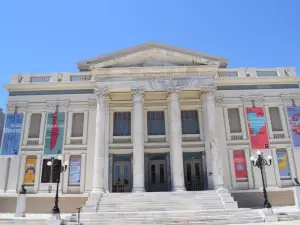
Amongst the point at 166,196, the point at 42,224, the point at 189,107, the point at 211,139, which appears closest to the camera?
the point at 42,224

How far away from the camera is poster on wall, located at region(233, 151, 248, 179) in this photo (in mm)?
21984

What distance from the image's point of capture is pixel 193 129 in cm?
2356

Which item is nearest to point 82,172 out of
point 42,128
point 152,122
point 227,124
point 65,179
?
point 65,179

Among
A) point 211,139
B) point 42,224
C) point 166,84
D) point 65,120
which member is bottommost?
point 42,224

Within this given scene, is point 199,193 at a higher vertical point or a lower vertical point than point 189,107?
lower

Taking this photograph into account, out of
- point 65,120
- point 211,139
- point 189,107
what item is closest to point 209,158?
point 211,139

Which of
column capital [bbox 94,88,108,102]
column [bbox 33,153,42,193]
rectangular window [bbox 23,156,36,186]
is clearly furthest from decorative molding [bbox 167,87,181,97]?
rectangular window [bbox 23,156,36,186]

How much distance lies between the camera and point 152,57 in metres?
22.9

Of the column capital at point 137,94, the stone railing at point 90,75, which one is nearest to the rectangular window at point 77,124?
the stone railing at point 90,75

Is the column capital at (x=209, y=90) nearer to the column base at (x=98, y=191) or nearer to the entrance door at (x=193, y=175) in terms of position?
the entrance door at (x=193, y=175)

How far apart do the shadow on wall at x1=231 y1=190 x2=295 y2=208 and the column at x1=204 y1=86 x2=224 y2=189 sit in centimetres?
235

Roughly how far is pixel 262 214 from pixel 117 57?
14369mm

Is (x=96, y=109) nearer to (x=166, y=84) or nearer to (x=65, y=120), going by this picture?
(x=65, y=120)

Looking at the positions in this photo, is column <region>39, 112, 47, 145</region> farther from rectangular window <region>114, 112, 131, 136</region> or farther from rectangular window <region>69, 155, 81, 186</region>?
rectangular window <region>114, 112, 131, 136</region>
